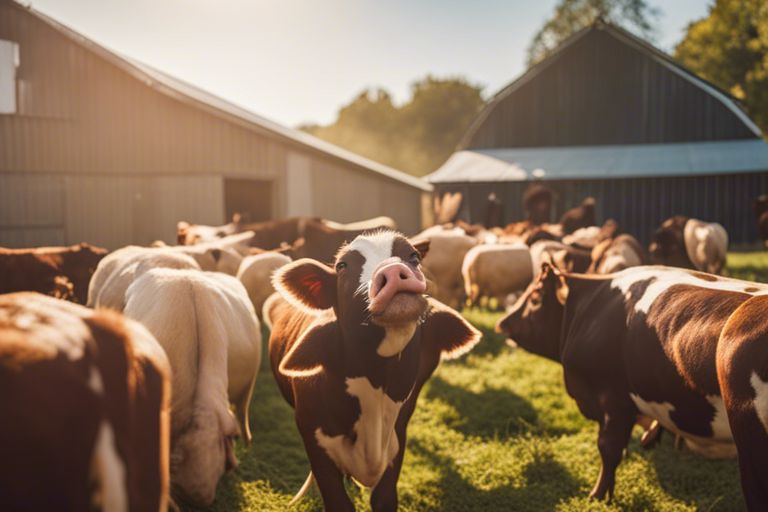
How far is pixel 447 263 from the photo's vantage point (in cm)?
1197

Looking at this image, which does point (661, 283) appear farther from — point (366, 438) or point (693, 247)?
point (693, 247)

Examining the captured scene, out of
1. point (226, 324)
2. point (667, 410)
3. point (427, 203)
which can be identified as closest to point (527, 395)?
point (667, 410)

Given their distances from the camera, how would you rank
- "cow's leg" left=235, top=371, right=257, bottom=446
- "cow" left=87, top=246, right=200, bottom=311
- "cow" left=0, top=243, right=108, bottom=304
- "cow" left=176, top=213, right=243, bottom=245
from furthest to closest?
"cow" left=176, top=213, right=243, bottom=245 → "cow" left=0, top=243, right=108, bottom=304 → "cow" left=87, top=246, right=200, bottom=311 → "cow's leg" left=235, top=371, right=257, bottom=446

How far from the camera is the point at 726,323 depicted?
3.20 metres

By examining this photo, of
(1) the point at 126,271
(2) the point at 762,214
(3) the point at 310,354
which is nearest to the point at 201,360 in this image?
(3) the point at 310,354

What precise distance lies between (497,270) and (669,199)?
617 inches

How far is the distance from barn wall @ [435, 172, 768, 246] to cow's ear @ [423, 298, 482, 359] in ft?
72.7

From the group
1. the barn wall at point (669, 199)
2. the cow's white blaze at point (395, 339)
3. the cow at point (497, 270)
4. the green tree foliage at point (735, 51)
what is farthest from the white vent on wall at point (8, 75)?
the green tree foliage at point (735, 51)

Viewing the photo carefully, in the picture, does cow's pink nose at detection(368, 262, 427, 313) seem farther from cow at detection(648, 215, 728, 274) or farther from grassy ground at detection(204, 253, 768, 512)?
cow at detection(648, 215, 728, 274)

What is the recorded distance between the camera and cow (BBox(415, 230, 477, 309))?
470 inches

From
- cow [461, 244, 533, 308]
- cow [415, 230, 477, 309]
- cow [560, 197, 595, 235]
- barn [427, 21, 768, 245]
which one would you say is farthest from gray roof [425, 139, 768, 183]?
cow [461, 244, 533, 308]

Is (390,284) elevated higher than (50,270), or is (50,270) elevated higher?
(390,284)

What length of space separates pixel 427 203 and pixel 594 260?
31173mm

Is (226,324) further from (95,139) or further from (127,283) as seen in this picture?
(95,139)
